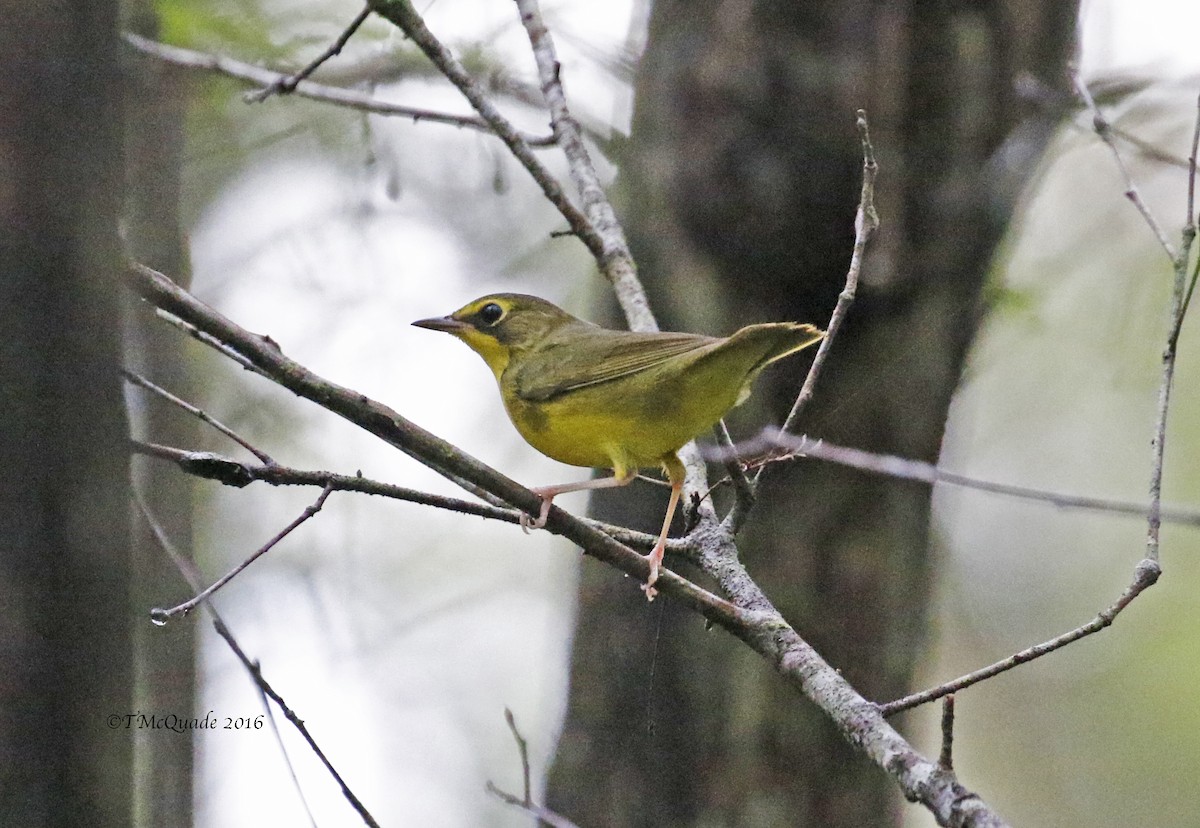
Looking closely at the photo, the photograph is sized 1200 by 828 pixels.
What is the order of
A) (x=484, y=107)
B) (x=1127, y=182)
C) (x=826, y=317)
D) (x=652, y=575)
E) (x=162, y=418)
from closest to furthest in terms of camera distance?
(x=652, y=575) → (x=1127, y=182) → (x=484, y=107) → (x=826, y=317) → (x=162, y=418)

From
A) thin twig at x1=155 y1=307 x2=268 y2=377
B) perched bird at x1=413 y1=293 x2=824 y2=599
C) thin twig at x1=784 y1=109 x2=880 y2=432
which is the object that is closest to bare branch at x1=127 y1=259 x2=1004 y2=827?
thin twig at x1=155 y1=307 x2=268 y2=377

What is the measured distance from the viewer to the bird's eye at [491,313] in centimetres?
548

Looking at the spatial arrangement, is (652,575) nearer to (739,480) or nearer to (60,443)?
(739,480)

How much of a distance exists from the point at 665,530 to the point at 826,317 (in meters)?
2.43

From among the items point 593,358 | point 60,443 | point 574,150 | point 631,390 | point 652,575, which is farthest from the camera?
point 574,150

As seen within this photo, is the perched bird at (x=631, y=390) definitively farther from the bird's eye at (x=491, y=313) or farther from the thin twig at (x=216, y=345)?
the thin twig at (x=216, y=345)

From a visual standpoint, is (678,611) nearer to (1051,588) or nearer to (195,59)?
(195,59)

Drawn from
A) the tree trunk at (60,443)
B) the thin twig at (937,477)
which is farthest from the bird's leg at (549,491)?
the tree trunk at (60,443)

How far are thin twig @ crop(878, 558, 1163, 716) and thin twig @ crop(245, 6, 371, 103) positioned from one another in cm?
306

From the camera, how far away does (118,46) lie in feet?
4.56

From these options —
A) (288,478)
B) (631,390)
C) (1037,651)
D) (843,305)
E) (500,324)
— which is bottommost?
(1037,651)

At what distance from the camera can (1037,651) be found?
2.68 metres

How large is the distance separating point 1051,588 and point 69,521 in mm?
12905

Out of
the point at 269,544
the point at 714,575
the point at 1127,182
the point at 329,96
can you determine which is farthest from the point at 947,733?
the point at 329,96
